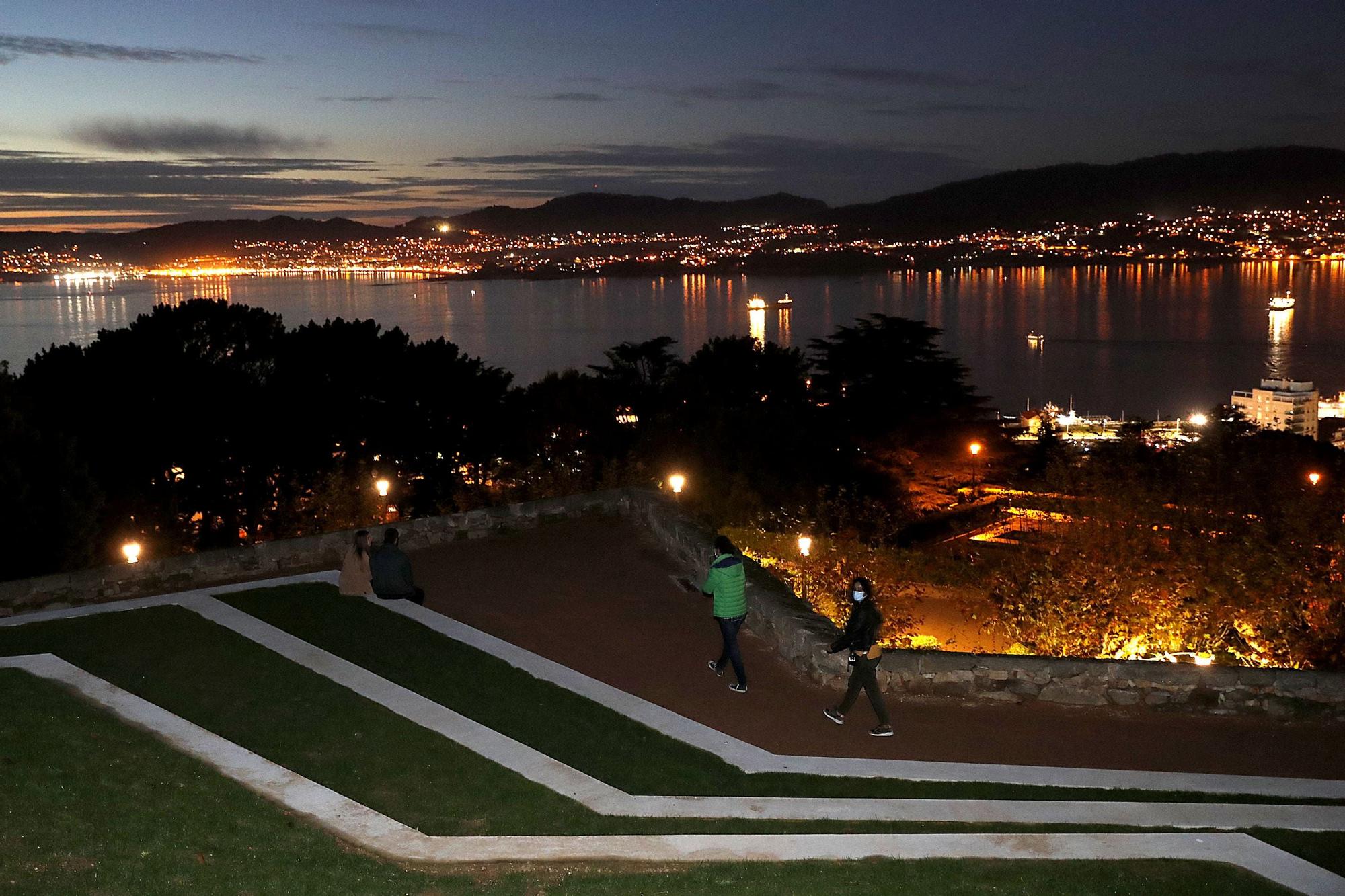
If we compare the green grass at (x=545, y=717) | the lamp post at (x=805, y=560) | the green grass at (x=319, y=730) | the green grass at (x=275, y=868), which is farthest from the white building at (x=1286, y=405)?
the green grass at (x=319, y=730)

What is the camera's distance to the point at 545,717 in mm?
8742

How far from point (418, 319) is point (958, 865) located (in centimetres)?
12230

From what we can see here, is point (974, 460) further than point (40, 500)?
Yes

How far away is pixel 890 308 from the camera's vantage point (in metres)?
133

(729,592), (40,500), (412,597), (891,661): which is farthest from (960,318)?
(729,592)

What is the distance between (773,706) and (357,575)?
15.8 feet

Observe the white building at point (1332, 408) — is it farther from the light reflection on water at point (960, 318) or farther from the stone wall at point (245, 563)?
the stone wall at point (245, 563)

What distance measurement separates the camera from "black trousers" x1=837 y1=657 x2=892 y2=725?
8.51 metres

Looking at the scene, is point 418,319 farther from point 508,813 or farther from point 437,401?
point 508,813

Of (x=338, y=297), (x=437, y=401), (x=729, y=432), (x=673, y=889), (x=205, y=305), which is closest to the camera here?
(x=673, y=889)

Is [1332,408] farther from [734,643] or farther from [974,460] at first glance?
[734,643]

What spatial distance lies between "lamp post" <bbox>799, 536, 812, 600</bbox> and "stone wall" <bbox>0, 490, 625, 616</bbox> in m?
3.27

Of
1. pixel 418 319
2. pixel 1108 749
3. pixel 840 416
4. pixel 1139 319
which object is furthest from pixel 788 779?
pixel 1139 319

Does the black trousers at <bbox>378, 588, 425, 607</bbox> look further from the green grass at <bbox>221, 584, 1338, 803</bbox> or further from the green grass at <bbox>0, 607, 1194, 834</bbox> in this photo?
the green grass at <bbox>0, 607, 1194, 834</bbox>
